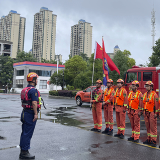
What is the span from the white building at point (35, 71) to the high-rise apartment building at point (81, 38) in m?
65.2

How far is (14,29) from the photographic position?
111125 mm

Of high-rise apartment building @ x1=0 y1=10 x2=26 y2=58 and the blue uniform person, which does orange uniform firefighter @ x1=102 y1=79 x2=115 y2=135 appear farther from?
high-rise apartment building @ x1=0 y1=10 x2=26 y2=58

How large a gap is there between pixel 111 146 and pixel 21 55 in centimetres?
6492

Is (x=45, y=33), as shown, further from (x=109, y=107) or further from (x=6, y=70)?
(x=109, y=107)

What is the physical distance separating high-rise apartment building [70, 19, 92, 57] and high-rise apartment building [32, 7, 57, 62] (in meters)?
16.2

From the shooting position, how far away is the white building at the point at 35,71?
54.5m

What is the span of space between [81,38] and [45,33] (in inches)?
911

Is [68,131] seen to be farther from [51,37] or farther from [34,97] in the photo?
[51,37]

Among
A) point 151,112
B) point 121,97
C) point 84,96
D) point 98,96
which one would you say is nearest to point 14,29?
point 84,96

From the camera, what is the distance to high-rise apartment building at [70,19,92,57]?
122 metres

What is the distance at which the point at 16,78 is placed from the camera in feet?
189

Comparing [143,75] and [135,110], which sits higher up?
[143,75]

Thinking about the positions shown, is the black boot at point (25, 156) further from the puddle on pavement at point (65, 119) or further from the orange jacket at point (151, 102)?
the puddle on pavement at point (65, 119)

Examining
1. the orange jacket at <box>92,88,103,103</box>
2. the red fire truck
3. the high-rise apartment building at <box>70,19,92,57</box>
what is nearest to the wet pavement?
the orange jacket at <box>92,88,103,103</box>
